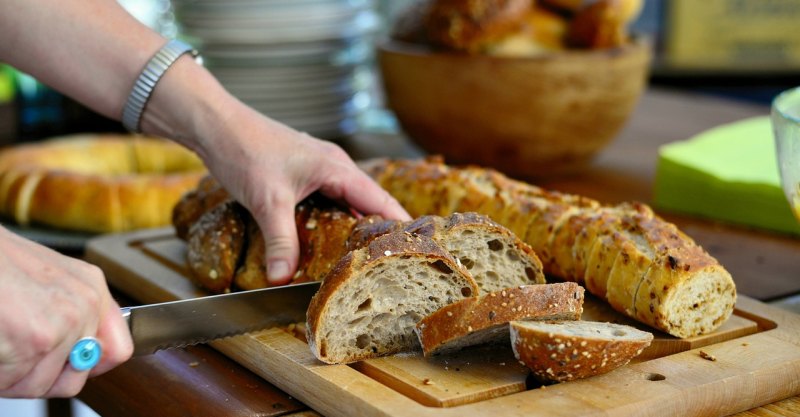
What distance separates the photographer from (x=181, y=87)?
2170 mm

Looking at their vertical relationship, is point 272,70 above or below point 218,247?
above

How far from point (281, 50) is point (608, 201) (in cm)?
121

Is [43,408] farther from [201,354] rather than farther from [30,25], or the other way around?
[30,25]

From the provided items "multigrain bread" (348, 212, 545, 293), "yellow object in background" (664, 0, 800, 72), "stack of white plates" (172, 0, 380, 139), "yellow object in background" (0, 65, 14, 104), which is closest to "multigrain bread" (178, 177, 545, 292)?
→ "multigrain bread" (348, 212, 545, 293)

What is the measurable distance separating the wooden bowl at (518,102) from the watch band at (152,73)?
102 cm

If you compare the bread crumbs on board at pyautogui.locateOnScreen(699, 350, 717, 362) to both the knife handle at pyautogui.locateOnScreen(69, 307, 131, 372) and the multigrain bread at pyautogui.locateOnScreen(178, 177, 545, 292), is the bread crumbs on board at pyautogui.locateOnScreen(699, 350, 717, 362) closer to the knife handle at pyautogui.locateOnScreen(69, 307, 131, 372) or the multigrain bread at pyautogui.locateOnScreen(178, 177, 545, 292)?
the multigrain bread at pyautogui.locateOnScreen(178, 177, 545, 292)

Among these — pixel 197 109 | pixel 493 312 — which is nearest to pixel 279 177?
pixel 197 109

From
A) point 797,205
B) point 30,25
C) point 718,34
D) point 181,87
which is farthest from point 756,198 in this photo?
point 718,34

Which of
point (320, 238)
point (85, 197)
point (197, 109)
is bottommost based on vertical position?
point (85, 197)

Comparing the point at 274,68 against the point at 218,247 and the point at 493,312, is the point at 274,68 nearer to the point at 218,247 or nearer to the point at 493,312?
the point at 218,247

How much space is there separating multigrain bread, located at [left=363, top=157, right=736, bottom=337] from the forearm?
660 millimetres

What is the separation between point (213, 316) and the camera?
6.07 ft

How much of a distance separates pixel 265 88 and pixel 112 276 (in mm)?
1147

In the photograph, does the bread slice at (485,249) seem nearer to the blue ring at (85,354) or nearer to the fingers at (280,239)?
the fingers at (280,239)
